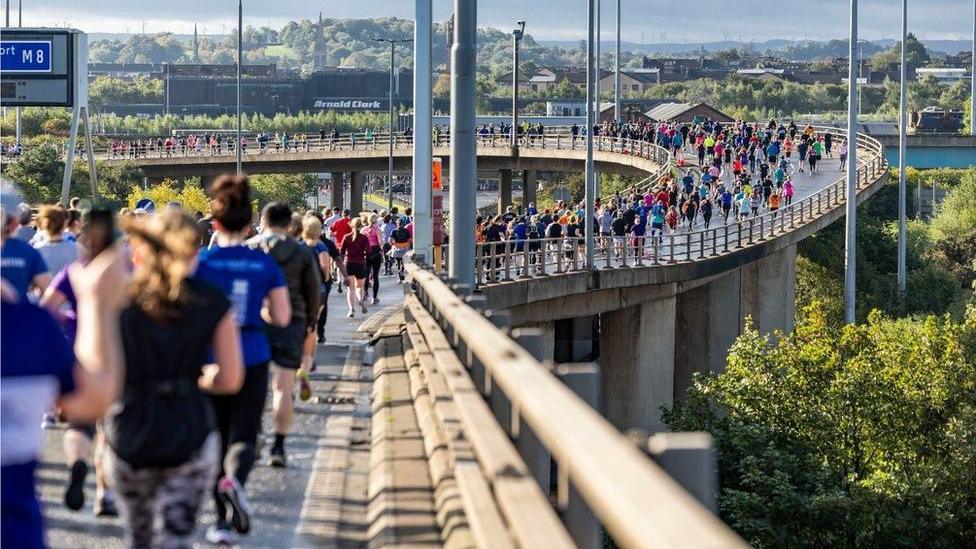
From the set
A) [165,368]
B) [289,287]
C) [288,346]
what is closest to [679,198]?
[289,287]

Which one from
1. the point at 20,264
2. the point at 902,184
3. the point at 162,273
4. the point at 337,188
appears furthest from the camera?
the point at 337,188

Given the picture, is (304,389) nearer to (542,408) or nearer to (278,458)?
(278,458)

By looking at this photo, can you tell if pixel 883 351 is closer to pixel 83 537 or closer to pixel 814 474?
pixel 814 474

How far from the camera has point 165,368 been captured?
22.7 feet

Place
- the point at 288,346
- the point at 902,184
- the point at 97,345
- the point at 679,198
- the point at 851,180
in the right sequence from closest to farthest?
1. the point at 97,345
2. the point at 288,346
3. the point at 851,180
4. the point at 679,198
5. the point at 902,184

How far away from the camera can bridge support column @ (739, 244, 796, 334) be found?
62.1 m

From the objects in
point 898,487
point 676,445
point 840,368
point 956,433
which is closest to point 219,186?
point 676,445

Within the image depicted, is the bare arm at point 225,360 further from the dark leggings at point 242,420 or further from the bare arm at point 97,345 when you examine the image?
the dark leggings at point 242,420

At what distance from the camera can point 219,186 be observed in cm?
977

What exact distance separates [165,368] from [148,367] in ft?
0.20

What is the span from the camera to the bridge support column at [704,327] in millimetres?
59375

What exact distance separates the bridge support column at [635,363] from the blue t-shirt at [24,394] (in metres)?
44.4

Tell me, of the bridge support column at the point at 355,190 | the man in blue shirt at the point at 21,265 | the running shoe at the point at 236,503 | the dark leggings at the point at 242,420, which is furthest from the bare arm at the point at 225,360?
the bridge support column at the point at 355,190

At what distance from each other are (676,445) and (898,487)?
2702 centimetres
